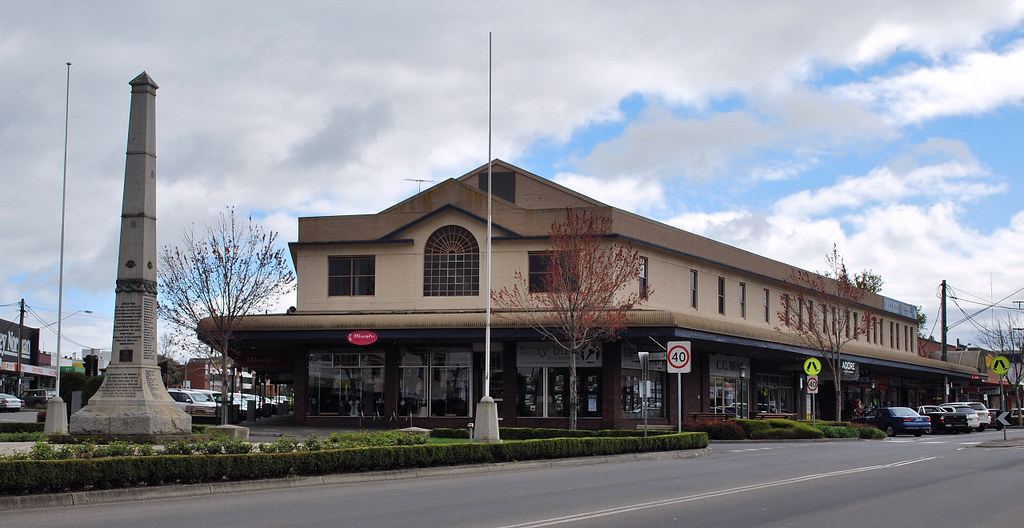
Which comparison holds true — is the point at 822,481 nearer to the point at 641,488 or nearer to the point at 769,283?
the point at 641,488

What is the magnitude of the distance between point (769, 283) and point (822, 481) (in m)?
33.1

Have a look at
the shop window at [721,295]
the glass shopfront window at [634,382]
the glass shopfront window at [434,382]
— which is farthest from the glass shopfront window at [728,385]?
the glass shopfront window at [434,382]

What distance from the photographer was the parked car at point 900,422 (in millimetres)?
44781

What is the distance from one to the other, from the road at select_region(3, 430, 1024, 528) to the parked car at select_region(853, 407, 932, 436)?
977 inches

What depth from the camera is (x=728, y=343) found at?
40.7 metres

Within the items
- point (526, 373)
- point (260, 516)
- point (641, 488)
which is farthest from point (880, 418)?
point (260, 516)

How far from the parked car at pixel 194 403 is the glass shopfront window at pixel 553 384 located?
1463 cm

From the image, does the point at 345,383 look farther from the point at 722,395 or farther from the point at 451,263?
the point at 722,395

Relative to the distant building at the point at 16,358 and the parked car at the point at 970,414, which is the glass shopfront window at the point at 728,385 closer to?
the parked car at the point at 970,414

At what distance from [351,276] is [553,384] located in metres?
9.28

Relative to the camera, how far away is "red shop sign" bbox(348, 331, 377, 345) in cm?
3759

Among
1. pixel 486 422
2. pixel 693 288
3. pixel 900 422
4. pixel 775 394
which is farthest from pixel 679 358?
pixel 775 394

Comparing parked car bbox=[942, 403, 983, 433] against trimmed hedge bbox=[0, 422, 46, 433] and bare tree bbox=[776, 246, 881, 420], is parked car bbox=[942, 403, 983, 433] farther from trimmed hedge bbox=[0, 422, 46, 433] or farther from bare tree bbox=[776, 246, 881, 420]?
trimmed hedge bbox=[0, 422, 46, 433]

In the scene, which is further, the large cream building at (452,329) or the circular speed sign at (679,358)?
the large cream building at (452,329)
